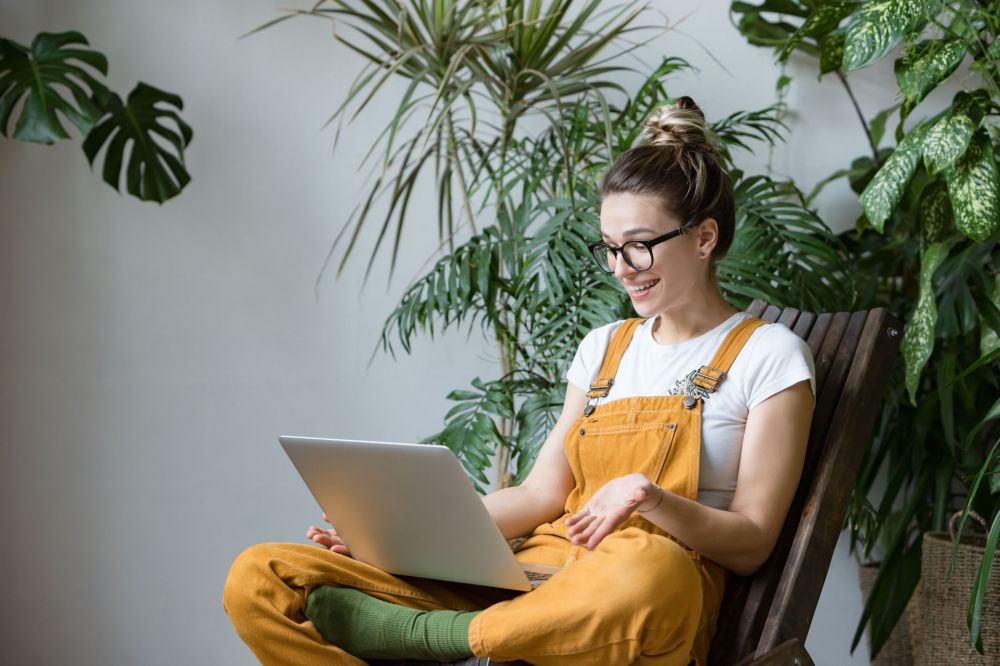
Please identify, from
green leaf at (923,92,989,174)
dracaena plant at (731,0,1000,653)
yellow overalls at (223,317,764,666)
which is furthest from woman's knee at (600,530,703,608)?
green leaf at (923,92,989,174)

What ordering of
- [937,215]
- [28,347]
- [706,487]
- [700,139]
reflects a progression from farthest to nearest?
1. [28,347]
2. [937,215]
3. [700,139]
4. [706,487]

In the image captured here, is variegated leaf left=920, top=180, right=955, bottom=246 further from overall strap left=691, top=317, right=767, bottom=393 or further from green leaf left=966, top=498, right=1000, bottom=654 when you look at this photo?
overall strap left=691, top=317, right=767, bottom=393

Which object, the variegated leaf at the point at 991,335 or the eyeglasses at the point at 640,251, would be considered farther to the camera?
the variegated leaf at the point at 991,335

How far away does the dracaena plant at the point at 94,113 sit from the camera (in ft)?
8.25

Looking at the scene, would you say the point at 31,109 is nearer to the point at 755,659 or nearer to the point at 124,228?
the point at 124,228

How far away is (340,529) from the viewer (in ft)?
4.94

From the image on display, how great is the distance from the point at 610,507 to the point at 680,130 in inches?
27.9

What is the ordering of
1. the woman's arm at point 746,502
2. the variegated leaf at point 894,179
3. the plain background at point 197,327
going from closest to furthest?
the woman's arm at point 746,502 → the variegated leaf at point 894,179 → the plain background at point 197,327

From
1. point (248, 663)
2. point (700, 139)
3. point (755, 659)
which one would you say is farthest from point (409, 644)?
point (248, 663)

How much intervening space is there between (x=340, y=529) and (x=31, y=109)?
5.25 ft

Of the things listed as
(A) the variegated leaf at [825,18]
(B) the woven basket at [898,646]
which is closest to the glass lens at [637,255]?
(A) the variegated leaf at [825,18]

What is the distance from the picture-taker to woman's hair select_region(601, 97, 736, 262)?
1.60 m

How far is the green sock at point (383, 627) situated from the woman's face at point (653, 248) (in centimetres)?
58

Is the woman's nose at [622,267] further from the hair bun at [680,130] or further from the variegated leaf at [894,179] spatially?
the variegated leaf at [894,179]
